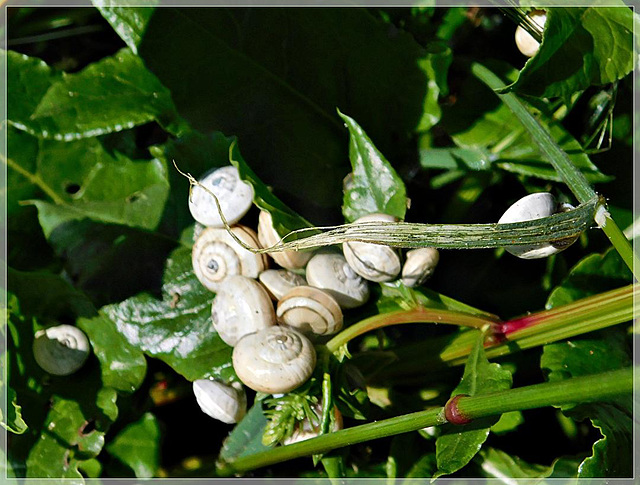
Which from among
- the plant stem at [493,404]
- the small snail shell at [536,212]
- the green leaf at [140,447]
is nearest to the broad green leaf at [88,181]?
the green leaf at [140,447]

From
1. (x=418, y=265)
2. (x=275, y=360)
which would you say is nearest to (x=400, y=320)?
(x=418, y=265)

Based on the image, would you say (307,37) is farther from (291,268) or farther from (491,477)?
(491,477)

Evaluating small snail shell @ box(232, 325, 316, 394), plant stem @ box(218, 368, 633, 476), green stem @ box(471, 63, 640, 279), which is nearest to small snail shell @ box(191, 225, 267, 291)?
small snail shell @ box(232, 325, 316, 394)

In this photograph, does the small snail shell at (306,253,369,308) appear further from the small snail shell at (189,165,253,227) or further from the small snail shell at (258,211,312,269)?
the small snail shell at (189,165,253,227)

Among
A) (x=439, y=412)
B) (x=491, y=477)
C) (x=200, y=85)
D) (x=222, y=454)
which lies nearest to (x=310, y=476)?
(x=222, y=454)

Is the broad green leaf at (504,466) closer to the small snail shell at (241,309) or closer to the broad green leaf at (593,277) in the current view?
the broad green leaf at (593,277)
